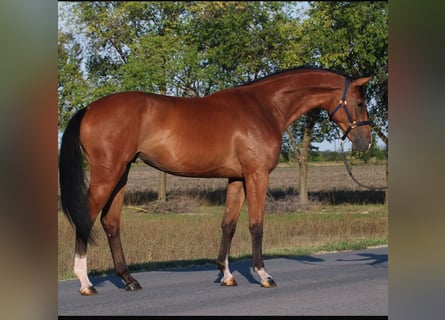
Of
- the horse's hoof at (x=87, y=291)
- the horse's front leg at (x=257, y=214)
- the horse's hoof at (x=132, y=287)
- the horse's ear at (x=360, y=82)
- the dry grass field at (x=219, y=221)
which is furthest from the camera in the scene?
the dry grass field at (x=219, y=221)

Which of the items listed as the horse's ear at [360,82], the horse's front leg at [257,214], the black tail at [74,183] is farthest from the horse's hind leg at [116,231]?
the horse's ear at [360,82]

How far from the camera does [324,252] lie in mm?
11430

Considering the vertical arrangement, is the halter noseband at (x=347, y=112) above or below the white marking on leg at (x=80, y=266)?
above

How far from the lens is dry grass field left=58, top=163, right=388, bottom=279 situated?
11.3 m

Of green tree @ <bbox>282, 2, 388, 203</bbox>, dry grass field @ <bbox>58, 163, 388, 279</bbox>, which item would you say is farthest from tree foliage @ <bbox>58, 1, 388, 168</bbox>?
dry grass field @ <bbox>58, 163, 388, 279</bbox>

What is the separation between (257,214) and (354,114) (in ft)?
5.23

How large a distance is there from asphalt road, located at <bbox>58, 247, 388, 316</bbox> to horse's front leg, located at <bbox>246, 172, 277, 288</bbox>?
0.54 ft

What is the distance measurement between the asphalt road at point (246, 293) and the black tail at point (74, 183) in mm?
741

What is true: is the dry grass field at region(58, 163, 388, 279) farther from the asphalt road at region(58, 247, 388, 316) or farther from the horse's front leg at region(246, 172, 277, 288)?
the horse's front leg at region(246, 172, 277, 288)

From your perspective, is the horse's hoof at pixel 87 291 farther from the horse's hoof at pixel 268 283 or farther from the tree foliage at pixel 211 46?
the tree foliage at pixel 211 46

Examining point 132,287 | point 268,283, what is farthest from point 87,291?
point 268,283

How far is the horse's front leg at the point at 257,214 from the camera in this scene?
802 centimetres

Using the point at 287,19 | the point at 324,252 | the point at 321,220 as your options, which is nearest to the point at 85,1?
the point at 287,19
